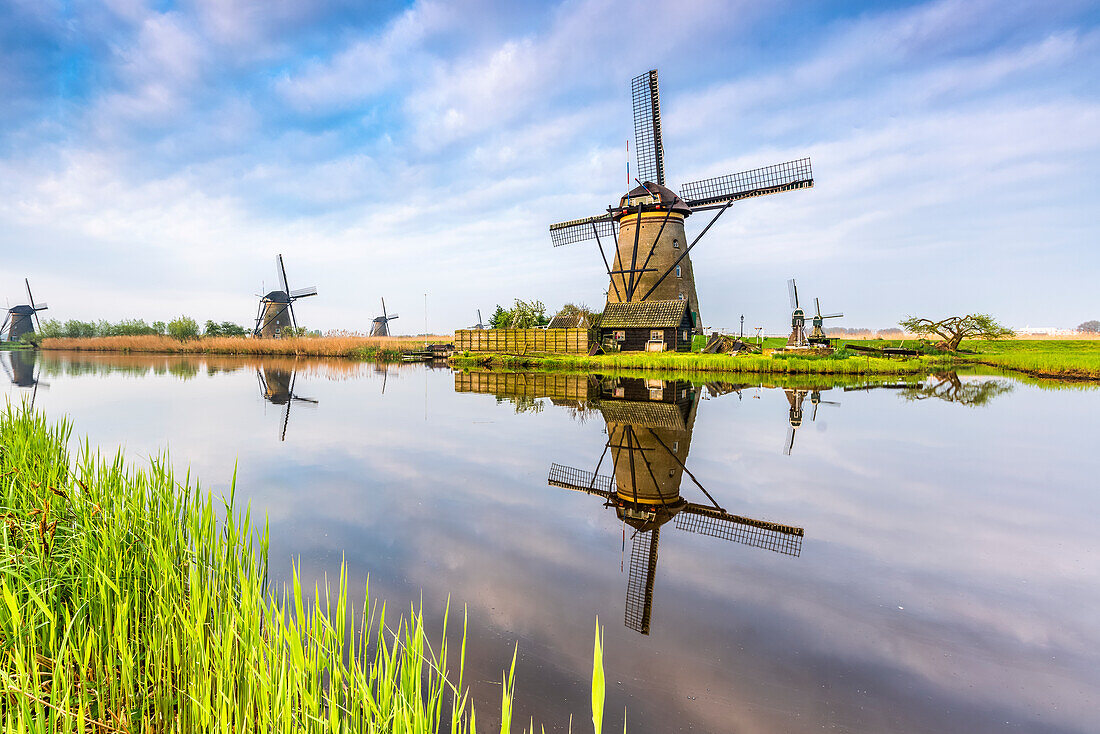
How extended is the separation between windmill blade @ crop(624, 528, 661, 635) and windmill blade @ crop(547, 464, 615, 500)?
140 centimetres

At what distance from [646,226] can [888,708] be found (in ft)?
92.1

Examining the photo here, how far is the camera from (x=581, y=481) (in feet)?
24.5

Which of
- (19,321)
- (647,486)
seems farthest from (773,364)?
(19,321)

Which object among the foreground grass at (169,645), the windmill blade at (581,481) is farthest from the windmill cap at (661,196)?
the foreground grass at (169,645)

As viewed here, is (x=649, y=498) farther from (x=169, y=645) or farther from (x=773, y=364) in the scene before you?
(x=773, y=364)

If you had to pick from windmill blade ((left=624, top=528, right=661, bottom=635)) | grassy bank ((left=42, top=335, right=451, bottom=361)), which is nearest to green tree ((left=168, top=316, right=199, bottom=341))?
grassy bank ((left=42, top=335, right=451, bottom=361))

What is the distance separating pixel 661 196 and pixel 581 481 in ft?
82.3

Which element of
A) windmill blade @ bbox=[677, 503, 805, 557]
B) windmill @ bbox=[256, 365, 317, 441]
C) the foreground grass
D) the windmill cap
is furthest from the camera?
the windmill cap

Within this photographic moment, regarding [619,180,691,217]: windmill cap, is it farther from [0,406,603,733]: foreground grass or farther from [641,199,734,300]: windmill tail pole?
[0,406,603,733]: foreground grass

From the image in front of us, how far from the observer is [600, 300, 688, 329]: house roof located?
93.7 feet

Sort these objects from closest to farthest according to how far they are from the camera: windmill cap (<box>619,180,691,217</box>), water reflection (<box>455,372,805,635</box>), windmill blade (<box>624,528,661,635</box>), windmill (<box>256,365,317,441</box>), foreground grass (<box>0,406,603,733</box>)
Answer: foreground grass (<box>0,406,603,733</box>) < windmill blade (<box>624,528,661,635</box>) < water reflection (<box>455,372,805,635</box>) < windmill (<box>256,365,317,441</box>) < windmill cap (<box>619,180,691,217</box>)

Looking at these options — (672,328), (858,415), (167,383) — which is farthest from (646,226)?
(167,383)

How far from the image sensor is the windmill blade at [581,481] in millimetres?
7016

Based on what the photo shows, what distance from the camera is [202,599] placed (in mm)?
2627
